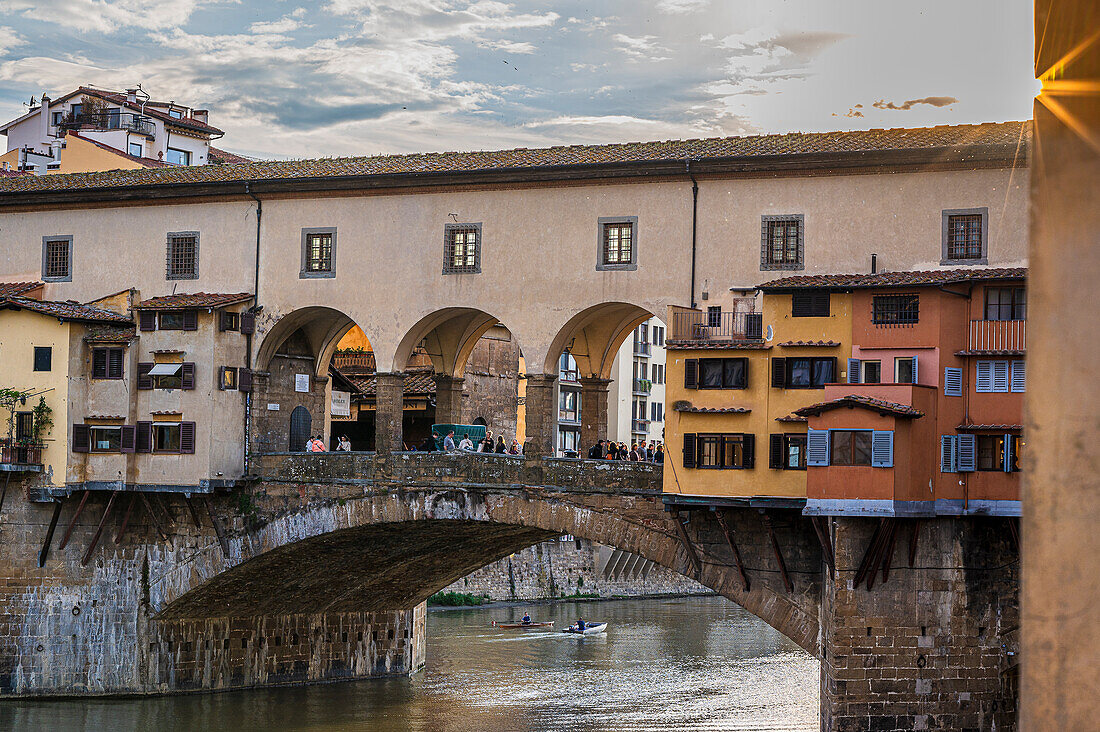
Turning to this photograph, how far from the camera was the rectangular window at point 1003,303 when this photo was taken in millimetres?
23422

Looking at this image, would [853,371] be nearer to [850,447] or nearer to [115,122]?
[850,447]

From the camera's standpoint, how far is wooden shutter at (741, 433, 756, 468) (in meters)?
24.4

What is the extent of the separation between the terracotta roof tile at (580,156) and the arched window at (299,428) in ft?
18.5

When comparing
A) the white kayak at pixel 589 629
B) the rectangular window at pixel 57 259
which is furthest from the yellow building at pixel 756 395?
the white kayak at pixel 589 629

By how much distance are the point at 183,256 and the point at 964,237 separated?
16822 mm

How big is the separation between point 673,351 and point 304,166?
10452 millimetres

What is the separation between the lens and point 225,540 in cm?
3044

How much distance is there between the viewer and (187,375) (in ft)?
98.4

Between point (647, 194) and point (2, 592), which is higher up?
point (647, 194)

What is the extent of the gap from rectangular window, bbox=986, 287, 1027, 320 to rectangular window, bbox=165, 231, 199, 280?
1710cm

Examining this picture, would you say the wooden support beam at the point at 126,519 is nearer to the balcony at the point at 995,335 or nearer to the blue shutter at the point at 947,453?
the blue shutter at the point at 947,453

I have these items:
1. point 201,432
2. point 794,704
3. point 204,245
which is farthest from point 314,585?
point 794,704

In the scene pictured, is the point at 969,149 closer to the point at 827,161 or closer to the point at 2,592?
the point at 827,161

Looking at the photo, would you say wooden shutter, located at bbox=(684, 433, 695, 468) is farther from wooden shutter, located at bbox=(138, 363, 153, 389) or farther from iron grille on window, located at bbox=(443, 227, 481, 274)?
wooden shutter, located at bbox=(138, 363, 153, 389)
